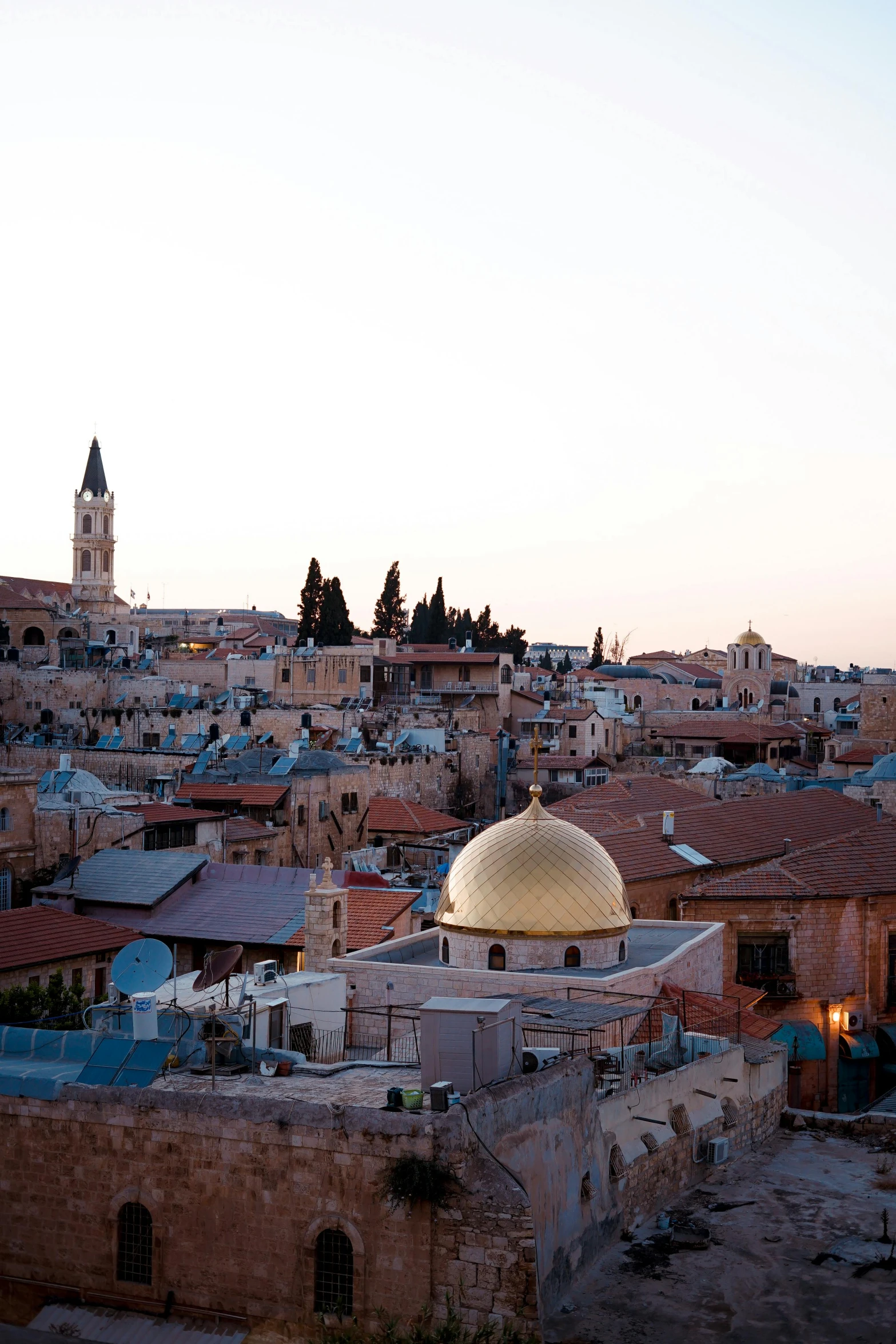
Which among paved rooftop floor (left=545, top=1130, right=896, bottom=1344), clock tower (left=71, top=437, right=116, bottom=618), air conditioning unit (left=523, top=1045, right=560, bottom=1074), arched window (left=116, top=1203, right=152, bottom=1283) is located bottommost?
paved rooftop floor (left=545, top=1130, right=896, bottom=1344)

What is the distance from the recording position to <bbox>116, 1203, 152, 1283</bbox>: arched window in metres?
11.6

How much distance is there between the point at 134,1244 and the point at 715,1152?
624 cm

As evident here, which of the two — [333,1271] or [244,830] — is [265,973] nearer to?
[333,1271]

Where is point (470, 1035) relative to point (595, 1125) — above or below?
above

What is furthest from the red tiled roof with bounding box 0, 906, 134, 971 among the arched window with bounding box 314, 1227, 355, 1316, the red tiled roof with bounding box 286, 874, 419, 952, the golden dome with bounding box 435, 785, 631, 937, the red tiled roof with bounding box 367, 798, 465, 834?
the red tiled roof with bounding box 367, 798, 465, 834

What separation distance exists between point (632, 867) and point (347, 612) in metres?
45.0

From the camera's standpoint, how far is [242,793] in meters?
34.6

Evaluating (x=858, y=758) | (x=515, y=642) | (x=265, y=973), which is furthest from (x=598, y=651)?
(x=265, y=973)

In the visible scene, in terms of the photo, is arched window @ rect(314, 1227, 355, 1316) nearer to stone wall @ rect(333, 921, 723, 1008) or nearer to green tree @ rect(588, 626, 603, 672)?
stone wall @ rect(333, 921, 723, 1008)

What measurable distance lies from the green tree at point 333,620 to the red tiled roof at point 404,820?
94.7 feet

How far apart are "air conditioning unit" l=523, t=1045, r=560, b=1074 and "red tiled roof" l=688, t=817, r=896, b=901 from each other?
11.9 meters

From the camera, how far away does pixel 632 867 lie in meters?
25.6

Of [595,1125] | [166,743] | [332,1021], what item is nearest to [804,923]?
[332,1021]

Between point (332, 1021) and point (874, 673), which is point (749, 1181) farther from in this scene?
point (874, 673)
